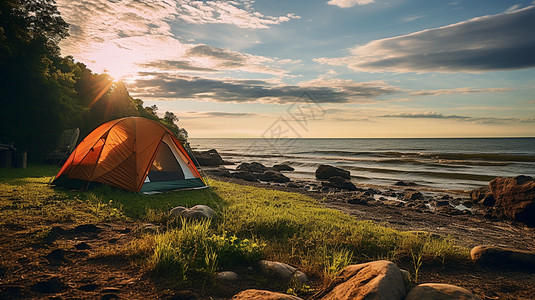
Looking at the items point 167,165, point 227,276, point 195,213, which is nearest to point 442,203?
point 167,165

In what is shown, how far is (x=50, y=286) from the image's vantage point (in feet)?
12.8

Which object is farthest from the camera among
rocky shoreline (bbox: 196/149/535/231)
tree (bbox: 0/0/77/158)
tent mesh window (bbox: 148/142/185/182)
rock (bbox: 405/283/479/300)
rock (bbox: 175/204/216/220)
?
tree (bbox: 0/0/77/158)

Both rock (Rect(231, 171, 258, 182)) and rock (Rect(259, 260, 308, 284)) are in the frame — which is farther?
rock (Rect(231, 171, 258, 182))

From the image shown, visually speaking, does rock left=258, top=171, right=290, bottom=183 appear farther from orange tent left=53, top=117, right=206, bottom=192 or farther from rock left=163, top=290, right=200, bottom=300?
rock left=163, top=290, right=200, bottom=300

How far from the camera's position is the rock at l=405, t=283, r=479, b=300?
344 cm

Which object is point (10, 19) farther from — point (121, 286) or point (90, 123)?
point (121, 286)

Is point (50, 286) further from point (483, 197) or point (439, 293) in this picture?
point (483, 197)

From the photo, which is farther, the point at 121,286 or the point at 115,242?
the point at 115,242

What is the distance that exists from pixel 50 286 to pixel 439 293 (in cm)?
476

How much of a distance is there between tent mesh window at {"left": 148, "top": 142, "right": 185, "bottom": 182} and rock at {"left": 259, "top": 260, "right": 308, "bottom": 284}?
8.32 m

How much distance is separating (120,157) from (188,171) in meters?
2.87

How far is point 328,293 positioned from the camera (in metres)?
4.02

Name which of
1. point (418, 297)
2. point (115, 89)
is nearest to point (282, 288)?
point (418, 297)

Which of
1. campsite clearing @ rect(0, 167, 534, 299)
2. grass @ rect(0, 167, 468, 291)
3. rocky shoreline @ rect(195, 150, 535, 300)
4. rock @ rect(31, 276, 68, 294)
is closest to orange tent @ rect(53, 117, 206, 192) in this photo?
grass @ rect(0, 167, 468, 291)
